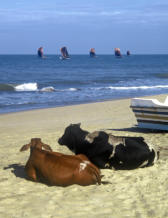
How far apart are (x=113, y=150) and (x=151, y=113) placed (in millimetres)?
3599

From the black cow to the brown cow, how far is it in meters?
0.73

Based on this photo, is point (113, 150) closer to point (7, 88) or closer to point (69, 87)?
point (69, 87)

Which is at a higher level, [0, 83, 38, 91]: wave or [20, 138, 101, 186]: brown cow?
[20, 138, 101, 186]: brown cow

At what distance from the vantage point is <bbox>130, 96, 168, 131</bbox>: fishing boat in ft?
34.6

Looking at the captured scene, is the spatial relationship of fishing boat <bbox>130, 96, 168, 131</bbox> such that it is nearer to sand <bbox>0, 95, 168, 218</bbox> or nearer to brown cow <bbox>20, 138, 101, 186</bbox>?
sand <bbox>0, 95, 168, 218</bbox>

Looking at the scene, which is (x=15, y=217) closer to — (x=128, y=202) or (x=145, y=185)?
(x=128, y=202)

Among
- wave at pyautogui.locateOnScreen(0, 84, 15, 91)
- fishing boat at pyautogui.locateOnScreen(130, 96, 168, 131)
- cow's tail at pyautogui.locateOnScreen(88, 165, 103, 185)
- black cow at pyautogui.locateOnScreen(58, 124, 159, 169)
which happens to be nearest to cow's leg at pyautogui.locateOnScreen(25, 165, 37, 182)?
cow's tail at pyautogui.locateOnScreen(88, 165, 103, 185)

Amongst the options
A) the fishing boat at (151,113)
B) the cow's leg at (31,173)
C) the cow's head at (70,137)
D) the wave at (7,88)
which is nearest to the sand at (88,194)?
the cow's leg at (31,173)

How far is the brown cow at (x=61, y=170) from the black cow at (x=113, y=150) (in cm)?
73

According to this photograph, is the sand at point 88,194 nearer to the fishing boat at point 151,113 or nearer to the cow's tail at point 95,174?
the cow's tail at point 95,174

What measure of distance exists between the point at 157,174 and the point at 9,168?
2390 millimetres

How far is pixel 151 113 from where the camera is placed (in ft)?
35.2

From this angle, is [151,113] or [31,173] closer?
[31,173]

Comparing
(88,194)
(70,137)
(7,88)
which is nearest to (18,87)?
(7,88)
